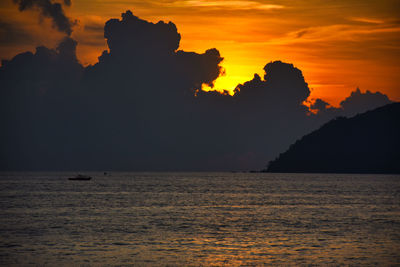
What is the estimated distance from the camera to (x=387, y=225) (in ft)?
278

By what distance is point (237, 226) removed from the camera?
82625 millimetres

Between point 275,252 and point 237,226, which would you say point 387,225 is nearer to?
point 237,226

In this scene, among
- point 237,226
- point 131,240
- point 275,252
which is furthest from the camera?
point 237,226

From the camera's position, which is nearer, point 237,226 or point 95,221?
point 237,226

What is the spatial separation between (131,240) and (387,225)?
134 feet

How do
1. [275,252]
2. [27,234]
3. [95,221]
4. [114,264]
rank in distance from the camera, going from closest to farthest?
1. [114,264]
2. [275,252]
3. [27,234]
4. [95,221]

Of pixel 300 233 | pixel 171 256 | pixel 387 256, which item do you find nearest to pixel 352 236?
pixel 300 233

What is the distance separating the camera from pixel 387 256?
56.2 meters

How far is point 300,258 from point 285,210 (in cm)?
5989

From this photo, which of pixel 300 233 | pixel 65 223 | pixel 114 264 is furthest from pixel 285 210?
pixel 114 264

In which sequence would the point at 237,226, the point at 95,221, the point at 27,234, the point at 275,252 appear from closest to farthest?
the point at 275,252
the point at 27,234
the point at 237,226
the point at 95,221

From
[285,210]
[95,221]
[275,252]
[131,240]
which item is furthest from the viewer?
[285,210]

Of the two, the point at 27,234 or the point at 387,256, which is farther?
the point at 27,234

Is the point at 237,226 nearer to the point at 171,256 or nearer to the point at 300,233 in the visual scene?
the point at 300,233
